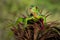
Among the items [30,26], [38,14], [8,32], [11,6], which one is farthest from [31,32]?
[11,6]

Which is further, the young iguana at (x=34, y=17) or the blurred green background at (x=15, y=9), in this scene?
the blurred green background at (x=15, y=9)

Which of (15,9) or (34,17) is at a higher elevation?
(15,9)

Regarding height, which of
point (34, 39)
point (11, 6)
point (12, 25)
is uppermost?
point (11, 6)

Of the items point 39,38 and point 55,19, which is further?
point 55,19

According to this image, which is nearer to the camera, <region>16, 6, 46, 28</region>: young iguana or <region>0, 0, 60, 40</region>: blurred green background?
<region>16, 6, 46, 28</region>: young iguana

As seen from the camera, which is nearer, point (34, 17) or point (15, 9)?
point (34, 17)

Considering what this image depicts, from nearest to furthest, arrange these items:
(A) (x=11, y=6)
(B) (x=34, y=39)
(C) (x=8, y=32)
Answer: (B) (x=34, y=39) < (C) (x=8, y=32) < (A) (x=11, y=6)

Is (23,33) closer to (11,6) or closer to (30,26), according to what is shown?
(30,26)

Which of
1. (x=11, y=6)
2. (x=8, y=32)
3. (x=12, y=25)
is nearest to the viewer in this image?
(x=12, y=25)
